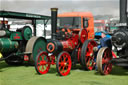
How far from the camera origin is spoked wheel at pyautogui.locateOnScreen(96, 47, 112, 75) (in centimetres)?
527

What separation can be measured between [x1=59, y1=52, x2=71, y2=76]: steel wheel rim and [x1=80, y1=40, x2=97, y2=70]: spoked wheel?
0.51m

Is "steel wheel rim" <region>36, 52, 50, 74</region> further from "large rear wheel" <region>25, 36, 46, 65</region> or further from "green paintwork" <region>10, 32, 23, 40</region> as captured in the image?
"green paintwork" <region>10, 32, 23, 40</region>

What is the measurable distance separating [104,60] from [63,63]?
1.03 meters

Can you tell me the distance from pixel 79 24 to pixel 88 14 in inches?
48.7

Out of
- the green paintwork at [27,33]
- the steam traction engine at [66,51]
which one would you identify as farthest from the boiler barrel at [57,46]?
the green paintwork at [27,33]

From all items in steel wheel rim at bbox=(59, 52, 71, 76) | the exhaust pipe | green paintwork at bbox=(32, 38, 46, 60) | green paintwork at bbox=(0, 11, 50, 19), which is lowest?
steel wheel rim at bbox=(59, 52, 71, 76)

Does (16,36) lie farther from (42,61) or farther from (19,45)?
(42,61)

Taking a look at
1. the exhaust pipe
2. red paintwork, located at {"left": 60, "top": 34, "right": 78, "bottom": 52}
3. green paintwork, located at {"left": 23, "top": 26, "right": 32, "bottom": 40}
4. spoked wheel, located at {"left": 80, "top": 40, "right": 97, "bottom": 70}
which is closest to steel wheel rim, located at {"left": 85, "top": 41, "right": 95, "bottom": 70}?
spoked wheel, located at {"left": 80, "top": 40, "right": 97, "bottom": 70}

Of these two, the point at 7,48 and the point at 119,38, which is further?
the point at 7,48

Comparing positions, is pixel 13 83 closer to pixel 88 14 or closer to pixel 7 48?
pixel 7 48

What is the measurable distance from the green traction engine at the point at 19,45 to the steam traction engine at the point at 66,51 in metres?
1.15

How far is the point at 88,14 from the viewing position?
10539 mm

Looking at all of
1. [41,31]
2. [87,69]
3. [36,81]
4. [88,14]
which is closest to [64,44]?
[87,69]

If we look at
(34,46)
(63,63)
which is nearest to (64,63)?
(63,63)
